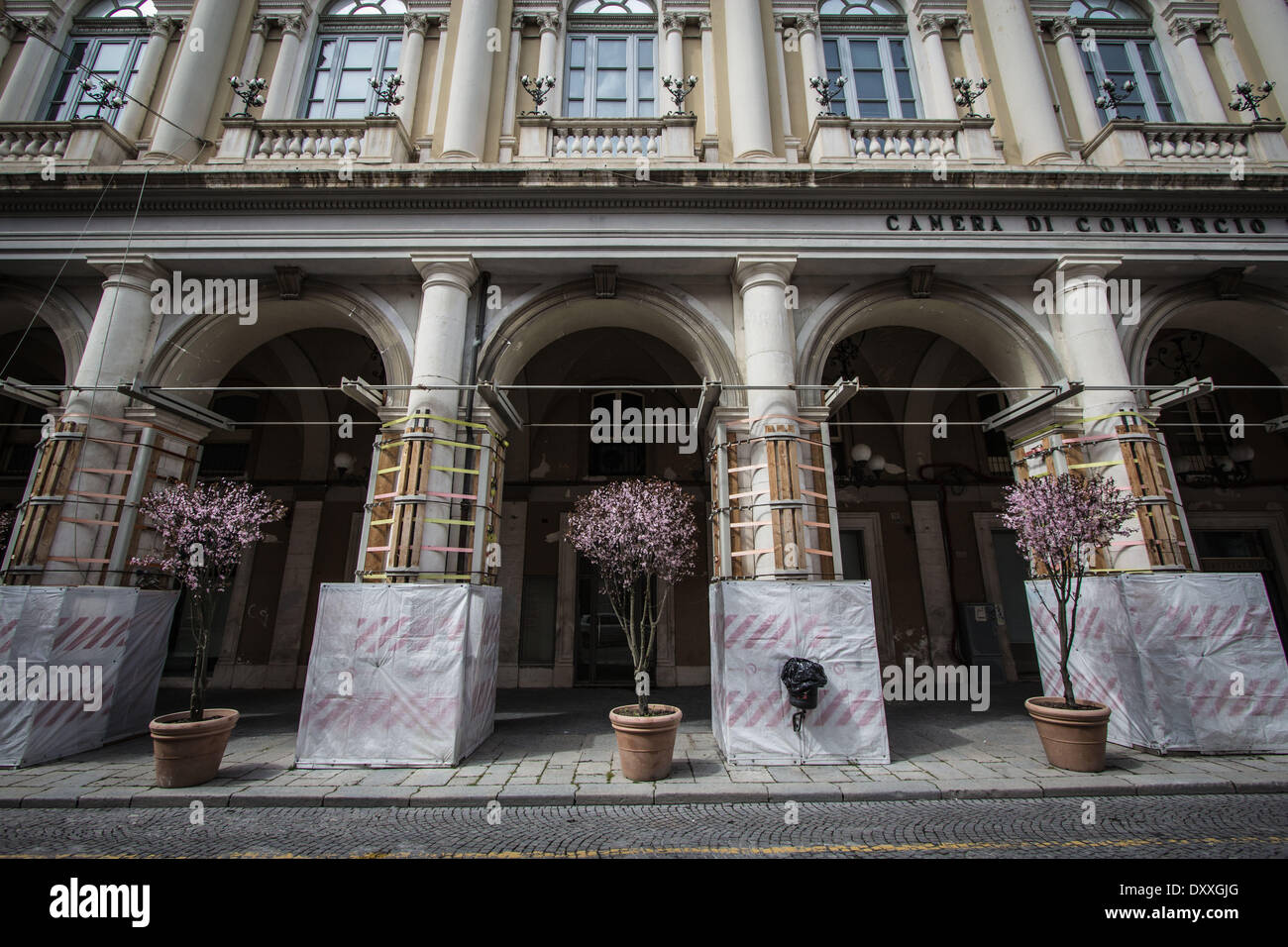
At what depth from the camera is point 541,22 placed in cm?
1076

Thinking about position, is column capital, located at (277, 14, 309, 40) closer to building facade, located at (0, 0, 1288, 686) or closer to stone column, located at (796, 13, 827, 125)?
building facade, located at (0, 0, 1288, 686)

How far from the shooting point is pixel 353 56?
10859mm

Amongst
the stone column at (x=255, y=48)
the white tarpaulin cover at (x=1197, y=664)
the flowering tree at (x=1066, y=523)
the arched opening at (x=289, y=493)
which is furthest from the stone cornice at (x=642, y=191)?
the white tarpaulin cover at (x=1197, y=664)

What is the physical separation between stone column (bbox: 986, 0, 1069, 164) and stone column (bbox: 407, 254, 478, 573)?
31.2ft

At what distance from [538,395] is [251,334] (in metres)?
5.44

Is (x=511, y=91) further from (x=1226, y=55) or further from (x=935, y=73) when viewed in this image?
(x=1226, y=55)

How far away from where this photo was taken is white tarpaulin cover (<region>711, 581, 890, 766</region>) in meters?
6.39

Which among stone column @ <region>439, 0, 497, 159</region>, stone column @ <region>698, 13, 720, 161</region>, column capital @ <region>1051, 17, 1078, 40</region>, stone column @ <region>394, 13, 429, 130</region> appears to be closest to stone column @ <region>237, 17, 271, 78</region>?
stone column @ <region>394, 13, 429, 130</region>

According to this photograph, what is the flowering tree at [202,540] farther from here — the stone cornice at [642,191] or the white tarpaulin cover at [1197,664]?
the white tarpaulin cover at [1197,664]

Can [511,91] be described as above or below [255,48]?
below

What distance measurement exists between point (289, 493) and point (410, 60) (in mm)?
9170

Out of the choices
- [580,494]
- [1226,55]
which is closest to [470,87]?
[580,494]
